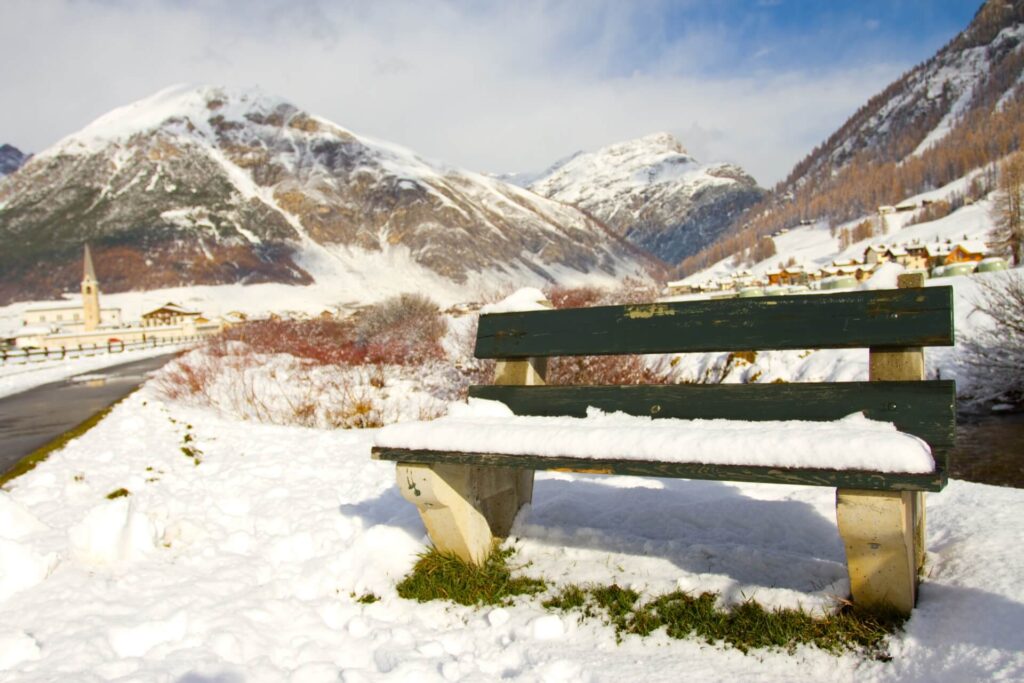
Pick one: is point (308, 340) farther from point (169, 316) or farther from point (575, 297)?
point (169, 316)

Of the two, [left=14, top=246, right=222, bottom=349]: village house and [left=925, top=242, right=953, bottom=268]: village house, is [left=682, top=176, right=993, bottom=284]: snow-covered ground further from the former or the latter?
[left=14, top=246, right=222, bottom=349]: village house

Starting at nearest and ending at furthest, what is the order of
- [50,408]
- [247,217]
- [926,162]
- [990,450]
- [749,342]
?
[749,342] → [990,450] → [50,408] → [926,162] → [247,217]

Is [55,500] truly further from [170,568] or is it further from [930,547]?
[930,547]

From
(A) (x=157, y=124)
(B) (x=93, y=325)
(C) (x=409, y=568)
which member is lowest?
(C) (x=409, y=568)

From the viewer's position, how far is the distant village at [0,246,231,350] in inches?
2727

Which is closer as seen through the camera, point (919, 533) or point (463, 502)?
point (919, 533)

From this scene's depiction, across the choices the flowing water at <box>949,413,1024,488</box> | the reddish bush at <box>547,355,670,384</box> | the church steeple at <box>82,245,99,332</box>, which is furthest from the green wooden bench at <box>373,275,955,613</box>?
the church steeple at <box>82,245,99,332</box>

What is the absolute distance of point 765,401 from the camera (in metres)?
3.30

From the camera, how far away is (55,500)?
5559 mm

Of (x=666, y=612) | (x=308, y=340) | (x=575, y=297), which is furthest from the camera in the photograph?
(x=575, y=297)

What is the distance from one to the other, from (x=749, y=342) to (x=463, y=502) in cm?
164

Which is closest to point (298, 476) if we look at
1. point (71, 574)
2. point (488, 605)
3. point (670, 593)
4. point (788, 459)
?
point (71, 574)

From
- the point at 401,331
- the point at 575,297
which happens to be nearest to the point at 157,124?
the point at 401,331

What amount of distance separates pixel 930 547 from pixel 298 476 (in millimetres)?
4658
